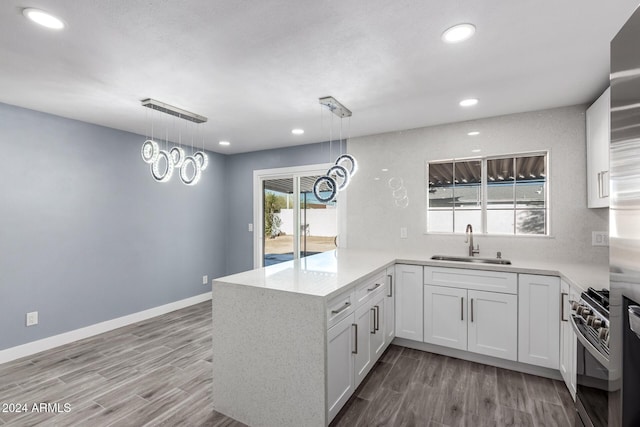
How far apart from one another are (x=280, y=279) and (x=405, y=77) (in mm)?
1827

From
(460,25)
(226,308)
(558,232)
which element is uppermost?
(460,25)

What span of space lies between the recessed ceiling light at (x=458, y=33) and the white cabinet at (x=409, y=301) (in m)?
2.03

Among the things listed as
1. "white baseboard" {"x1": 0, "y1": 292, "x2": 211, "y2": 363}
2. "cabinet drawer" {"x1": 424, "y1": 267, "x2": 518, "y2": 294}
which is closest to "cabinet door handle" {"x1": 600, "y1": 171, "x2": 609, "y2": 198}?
"cabinet drawer" {"x1": 424, "y1": 267, "x2": 518, "y2": 294}

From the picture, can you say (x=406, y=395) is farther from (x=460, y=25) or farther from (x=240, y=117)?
(x=240, y=117)

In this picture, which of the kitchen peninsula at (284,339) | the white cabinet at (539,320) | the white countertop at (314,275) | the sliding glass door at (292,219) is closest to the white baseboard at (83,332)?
the sliding glass door at (292,219)

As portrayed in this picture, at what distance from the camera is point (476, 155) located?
3.39 metres

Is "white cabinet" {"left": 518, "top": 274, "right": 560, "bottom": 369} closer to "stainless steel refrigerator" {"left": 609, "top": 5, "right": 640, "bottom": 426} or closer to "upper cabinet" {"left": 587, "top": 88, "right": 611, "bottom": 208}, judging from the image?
"upper cabinet" {"left": 587, "top": 88, "right": 611, "bottom": 208}

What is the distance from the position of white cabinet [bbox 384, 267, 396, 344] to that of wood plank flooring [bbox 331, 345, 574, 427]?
28 cm

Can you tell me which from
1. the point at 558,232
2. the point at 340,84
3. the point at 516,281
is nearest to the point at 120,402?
the point at 340,84

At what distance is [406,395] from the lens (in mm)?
2354

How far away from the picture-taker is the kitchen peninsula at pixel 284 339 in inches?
70.7

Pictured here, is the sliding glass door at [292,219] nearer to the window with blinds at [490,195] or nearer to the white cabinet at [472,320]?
the window with blinds at [490,195]

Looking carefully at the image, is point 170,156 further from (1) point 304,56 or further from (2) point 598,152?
(2) point 598,152

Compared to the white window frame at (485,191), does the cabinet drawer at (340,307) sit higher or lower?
lower
